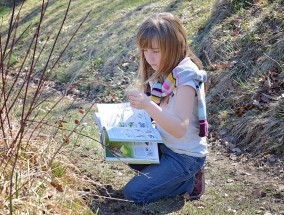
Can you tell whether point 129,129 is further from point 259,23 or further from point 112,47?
point 112,47

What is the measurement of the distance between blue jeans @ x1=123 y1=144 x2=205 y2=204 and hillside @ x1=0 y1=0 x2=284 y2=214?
0.28ft

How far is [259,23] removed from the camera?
6609 millimetres

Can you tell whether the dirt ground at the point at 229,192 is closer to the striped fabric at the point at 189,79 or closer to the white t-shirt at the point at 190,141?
the white t-shirt at the point at 190,141

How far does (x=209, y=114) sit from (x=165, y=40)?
2.18 meters

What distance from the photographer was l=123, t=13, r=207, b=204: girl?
3700 mm

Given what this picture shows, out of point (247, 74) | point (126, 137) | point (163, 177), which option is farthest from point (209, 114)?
point (126, 137)

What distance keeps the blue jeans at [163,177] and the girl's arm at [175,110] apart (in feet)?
0.92

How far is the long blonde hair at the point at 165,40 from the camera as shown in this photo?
3.76 m

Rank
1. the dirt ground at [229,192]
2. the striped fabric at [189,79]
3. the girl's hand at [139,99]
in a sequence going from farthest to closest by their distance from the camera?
1. the dirt ground at [229,192]
2. the striped fabric at [189,79]
3. the girl's hand at [139,99]

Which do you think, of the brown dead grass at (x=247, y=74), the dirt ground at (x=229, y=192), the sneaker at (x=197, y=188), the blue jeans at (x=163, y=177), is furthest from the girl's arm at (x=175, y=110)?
the brown dead grass at (x=247, y=74)

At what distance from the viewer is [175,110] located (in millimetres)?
3711

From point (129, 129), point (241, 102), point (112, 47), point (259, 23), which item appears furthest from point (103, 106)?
point (112, 47)

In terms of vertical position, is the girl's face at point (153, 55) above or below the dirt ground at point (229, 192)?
above

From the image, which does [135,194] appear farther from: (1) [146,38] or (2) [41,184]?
(1) [146,38]
